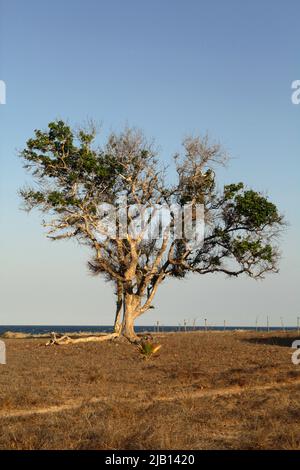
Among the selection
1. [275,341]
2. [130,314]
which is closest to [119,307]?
[130,314]

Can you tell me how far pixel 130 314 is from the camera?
37.2m

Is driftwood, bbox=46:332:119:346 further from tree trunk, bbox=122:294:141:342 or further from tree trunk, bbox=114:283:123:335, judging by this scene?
tree trunk, bbox=114:283:123:335

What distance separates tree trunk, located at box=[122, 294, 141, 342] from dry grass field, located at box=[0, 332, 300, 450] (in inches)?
438

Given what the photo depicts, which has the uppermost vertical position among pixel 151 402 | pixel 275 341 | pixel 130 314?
pixel 130 314

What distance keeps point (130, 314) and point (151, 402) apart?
2298 cm

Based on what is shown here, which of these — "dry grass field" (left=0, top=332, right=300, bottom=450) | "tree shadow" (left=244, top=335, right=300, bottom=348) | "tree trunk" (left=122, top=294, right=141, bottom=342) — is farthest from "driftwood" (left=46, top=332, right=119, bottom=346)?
"tree shadow" (left=244, top=335, right=300, bottom=348)

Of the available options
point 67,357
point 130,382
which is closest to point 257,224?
point 67,357

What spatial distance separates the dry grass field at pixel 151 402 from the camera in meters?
10.1

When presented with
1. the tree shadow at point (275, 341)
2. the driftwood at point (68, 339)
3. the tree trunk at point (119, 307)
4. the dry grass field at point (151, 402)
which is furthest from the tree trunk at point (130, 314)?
the dry grass field at point (151, 402)

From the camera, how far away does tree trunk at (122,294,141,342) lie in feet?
121

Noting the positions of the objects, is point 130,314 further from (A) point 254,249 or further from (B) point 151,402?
(B) point 151,402

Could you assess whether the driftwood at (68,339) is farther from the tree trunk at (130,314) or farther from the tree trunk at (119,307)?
the tree trunk at (119,307)

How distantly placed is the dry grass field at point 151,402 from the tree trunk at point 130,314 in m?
11.1
